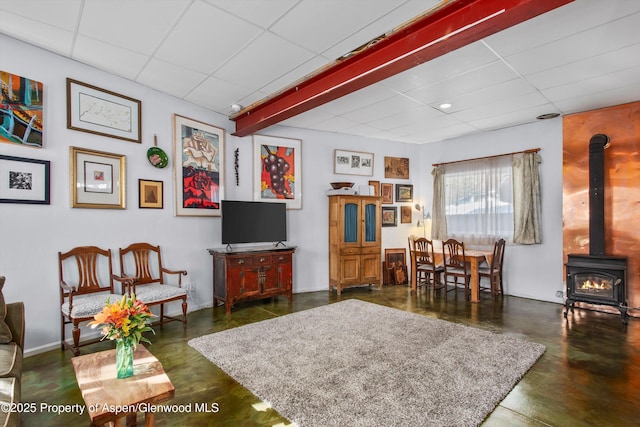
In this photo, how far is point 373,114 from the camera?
4844 millimetres

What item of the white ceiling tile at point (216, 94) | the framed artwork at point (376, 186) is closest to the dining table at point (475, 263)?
the framed artwork at point (376, 186)

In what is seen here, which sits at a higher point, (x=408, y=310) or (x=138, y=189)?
(x=138, y=189)

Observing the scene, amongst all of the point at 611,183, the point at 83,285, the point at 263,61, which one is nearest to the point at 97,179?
the point at 83,285

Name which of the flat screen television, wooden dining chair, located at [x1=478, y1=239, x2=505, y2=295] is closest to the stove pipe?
wooden dining chair, located at [x1=478, y1=239, x2=505, y2=295]

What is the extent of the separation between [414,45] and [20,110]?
3527 millimetres

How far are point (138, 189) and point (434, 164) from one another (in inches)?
205

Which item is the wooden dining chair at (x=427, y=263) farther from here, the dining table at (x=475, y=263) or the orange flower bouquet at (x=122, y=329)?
the orange flower bouquet at (x=122, y=329)

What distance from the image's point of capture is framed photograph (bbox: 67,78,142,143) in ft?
11.1

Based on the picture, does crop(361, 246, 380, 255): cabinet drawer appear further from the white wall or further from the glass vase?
the glass vase

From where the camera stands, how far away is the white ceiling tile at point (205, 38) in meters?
2.51

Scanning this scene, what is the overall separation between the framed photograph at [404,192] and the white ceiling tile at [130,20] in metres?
4.93

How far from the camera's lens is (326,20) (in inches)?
99.3

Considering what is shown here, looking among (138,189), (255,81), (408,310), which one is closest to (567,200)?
(408,310)

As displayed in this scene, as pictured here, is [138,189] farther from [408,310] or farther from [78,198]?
[408,310]
